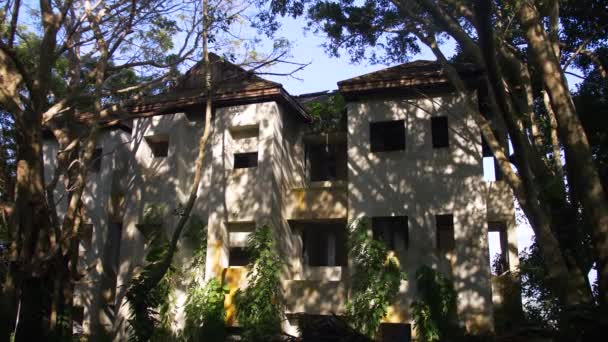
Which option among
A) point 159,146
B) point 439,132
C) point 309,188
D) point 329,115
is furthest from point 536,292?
point 159,146

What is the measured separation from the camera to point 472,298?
45.4 feet

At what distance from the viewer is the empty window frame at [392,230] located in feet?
51.0

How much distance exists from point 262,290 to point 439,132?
6.73 meters

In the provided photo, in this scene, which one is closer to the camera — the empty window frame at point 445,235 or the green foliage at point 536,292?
→ the green foliage at point 536,292

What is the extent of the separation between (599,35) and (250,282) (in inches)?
456

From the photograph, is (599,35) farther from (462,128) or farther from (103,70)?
(103,70)

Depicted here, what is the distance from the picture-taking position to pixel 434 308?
13.8 meters

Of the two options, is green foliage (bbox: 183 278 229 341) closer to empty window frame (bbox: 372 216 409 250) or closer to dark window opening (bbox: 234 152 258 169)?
dark window opening (bbox: 234 152 258 169)

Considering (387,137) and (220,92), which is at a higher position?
(220,92)

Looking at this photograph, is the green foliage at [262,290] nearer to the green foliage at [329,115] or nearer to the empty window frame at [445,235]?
the green foliage at [329,115]

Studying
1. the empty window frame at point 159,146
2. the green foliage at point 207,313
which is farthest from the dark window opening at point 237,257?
the empty window frame at point 159,146

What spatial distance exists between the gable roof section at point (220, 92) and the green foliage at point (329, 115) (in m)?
0.51

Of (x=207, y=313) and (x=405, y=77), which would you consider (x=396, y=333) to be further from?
(x=405, y=77)

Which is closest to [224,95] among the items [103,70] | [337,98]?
[337,98]
